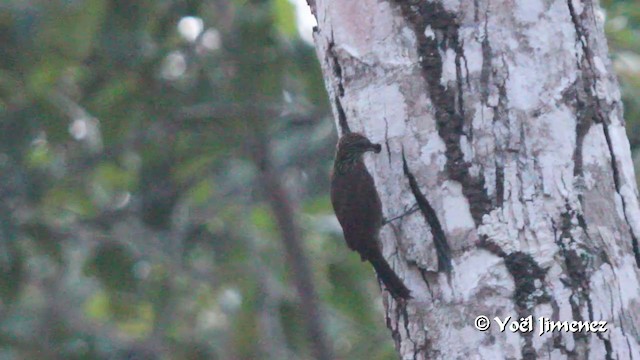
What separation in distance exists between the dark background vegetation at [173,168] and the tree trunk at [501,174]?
7.63 ft

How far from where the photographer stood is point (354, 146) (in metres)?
3.20

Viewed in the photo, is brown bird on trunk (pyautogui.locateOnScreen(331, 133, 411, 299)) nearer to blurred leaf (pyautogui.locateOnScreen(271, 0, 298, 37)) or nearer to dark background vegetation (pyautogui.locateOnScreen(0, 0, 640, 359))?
dark background vegetation (pyautogui.locateOnScreen(0, 0, 640, 359))

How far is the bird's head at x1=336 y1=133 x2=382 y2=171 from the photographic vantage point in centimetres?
302

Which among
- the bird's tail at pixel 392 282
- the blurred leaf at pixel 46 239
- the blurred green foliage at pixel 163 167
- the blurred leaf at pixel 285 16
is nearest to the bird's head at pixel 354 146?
the bird's tail at pixel 392 282

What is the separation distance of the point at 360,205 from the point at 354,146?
0.31m

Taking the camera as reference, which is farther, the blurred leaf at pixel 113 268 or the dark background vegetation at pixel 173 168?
the blurred leaf at pixel 113 268

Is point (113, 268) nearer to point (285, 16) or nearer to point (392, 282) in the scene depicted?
point (285, 16)

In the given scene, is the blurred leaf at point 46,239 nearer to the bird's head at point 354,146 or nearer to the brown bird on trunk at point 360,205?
the brown bird on trunk at point 360,205

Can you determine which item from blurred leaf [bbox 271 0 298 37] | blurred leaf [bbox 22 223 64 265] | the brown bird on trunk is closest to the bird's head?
the brown bird on trunk

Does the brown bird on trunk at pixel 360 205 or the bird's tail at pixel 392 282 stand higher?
the brown bird on trunk at pixel 360 205

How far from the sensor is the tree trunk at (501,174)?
277 cm

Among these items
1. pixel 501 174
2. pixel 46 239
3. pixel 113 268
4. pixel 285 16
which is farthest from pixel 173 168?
pixel 501 174

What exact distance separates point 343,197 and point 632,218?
113cm

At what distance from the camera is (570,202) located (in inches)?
110
